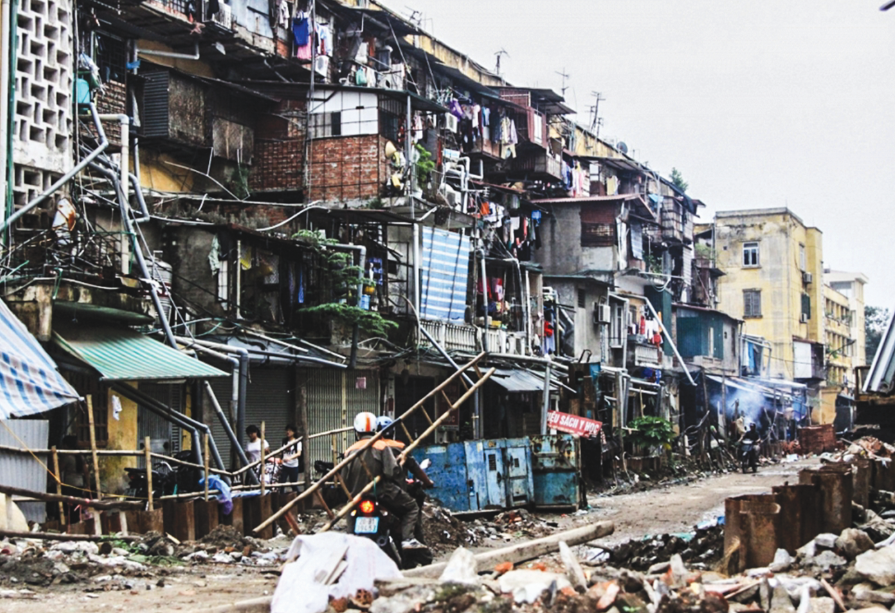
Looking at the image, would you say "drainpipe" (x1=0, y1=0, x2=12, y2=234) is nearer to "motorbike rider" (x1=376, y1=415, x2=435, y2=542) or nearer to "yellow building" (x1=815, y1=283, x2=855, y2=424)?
"motorbike rider" (x1=376, y1=415, x2=435, y2=542)

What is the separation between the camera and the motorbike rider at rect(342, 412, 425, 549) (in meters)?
11.5

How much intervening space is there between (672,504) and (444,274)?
9493 millimetres

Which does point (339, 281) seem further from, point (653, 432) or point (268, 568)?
point (268, 568)

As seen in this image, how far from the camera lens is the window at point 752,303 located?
236 ft

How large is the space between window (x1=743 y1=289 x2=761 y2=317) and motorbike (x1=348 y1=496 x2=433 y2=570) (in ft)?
208

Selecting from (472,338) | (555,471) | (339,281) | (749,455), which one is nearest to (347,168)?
(339,281)

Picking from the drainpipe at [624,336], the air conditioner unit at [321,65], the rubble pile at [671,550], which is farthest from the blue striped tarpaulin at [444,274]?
the rubble pile at [671,550]

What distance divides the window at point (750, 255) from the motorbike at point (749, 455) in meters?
33.5

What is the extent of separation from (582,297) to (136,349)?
27801 mm

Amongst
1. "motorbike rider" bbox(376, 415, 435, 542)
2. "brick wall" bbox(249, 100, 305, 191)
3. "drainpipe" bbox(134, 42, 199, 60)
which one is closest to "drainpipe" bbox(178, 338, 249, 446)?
"motorbike rider" bbox(376, 415, 435, 542)

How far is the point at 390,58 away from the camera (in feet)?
123

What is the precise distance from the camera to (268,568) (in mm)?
13906

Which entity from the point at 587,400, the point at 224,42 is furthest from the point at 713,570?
the point at 587,400

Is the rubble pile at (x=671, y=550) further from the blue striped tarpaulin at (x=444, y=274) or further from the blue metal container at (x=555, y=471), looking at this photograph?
the blue striped tarpaulin at (x=444, y=274)
